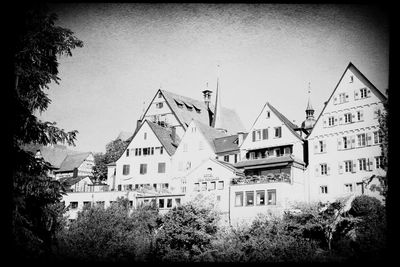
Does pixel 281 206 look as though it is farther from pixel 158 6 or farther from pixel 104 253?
pixel 158 6

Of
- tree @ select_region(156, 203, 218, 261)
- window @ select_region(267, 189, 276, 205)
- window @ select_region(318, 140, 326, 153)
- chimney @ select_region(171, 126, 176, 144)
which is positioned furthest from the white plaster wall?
window @ select_region(318, 140, 326, 153)

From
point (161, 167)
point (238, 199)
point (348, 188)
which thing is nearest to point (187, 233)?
point (238, 199)

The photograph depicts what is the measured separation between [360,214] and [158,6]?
30.4 ft

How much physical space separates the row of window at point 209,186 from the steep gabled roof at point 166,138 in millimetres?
3472

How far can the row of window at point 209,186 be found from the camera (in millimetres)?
19234

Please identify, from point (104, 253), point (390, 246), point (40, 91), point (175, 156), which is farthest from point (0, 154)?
Result: point (175, 156)

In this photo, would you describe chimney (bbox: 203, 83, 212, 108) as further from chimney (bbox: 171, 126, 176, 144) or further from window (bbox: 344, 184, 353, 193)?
window (bbox: 344, 184, 353, 193)

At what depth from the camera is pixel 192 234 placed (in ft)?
52.0

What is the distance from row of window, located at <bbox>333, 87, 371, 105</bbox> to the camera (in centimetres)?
1678

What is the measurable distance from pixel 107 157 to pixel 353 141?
17.5 metres

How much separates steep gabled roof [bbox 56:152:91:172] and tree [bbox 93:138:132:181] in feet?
11.0

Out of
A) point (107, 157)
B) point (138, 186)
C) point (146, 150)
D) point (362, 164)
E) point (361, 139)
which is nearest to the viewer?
point (362, 164)

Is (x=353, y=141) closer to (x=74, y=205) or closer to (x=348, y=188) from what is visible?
(x=348, y=188)

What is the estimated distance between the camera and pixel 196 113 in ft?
95.0
